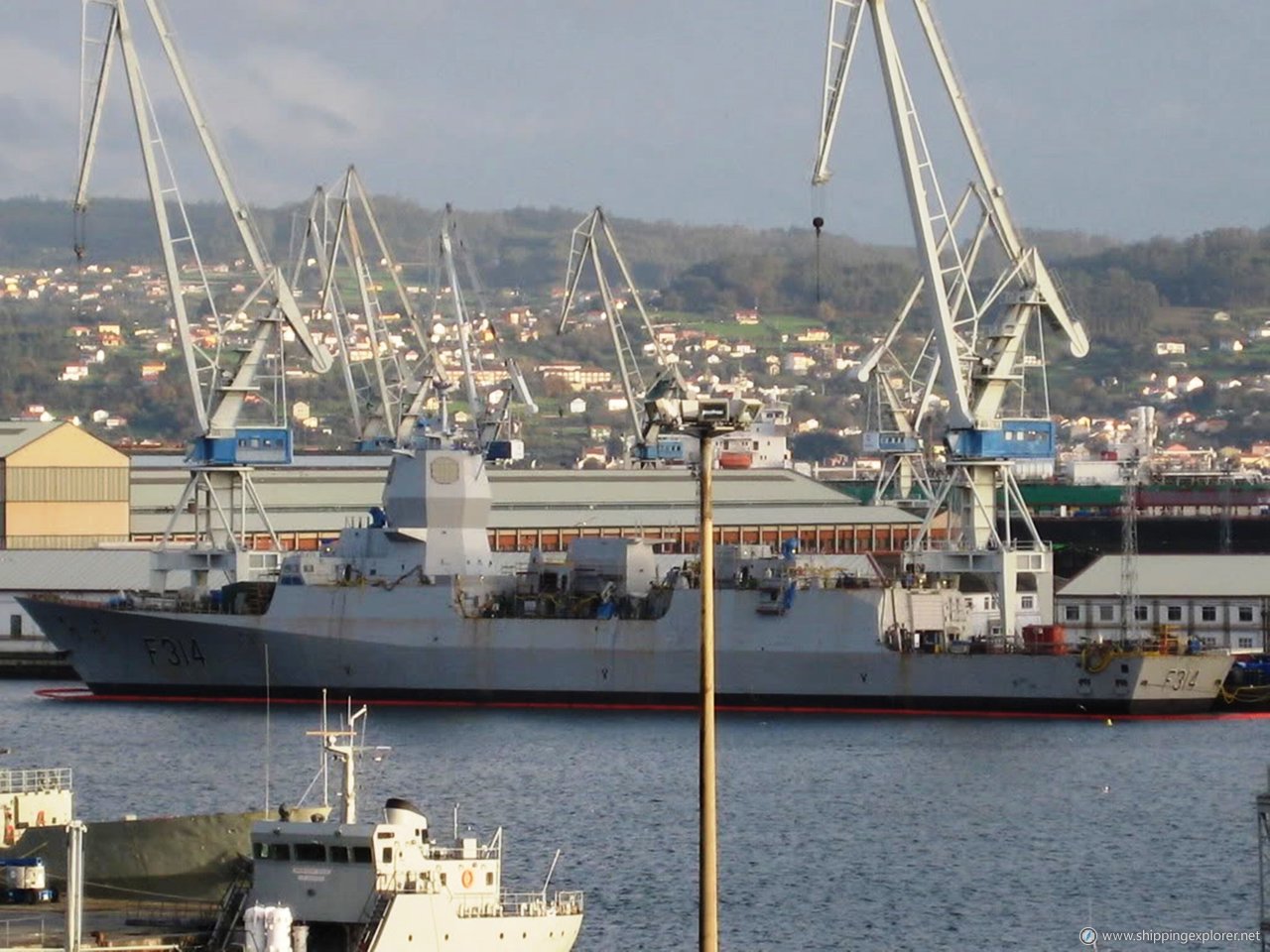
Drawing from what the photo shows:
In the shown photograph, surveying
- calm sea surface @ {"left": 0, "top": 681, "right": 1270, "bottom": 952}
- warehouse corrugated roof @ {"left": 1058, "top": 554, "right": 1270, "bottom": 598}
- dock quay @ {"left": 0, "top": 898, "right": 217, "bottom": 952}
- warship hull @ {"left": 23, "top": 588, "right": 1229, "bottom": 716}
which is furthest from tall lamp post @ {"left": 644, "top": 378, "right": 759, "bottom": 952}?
warehouse corrugated roof @ {"left": 1058, "top": 554, "right": 1270, "bottom": 598}

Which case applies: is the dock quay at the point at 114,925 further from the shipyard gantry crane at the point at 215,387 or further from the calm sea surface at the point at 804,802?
the shipyard gantry crane at the point at 215,387

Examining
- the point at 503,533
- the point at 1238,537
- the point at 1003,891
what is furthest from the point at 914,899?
the point at 1238,537

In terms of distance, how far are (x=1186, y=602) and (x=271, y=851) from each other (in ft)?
170

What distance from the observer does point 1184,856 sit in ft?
131

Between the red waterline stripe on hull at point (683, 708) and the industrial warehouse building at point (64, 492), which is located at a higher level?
the industrial warehouse building at point (64, 492)

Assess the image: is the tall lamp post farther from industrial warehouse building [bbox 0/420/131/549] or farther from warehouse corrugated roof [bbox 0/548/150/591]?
industrial warehouse building [bbox 0/420/131/549]

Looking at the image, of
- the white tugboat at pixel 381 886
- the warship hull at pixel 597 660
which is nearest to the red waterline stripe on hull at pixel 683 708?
the warship hull at pixel 597 660

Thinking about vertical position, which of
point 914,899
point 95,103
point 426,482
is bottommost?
point 914,899

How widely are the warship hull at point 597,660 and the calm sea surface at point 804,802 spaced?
133 cm

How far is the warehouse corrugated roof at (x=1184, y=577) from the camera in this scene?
7712 cm

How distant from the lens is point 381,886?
2775 centimetres

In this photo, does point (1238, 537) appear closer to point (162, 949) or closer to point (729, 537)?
point (729, 537)

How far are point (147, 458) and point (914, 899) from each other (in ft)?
220

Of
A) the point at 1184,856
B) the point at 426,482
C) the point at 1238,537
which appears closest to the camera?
the point at 1184,856
